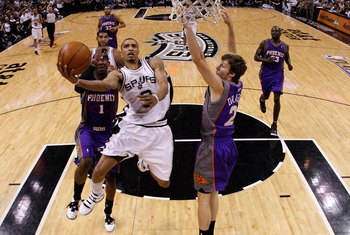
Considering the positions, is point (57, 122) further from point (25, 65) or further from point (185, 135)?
point (25, 65)

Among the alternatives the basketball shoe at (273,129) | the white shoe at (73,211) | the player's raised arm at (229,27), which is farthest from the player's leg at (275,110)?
the white shoe at (73,211)

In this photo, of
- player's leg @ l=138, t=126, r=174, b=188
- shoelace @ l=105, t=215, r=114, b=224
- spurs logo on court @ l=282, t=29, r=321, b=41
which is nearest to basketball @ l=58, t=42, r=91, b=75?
player's leg @ l=138, t=126, r=174, b=188

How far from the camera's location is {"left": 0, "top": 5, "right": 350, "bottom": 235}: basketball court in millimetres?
4285

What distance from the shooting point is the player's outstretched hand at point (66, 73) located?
2996mm

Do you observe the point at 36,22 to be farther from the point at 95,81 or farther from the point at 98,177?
the point at 95,81

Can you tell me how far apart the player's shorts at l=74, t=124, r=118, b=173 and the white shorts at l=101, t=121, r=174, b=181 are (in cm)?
33

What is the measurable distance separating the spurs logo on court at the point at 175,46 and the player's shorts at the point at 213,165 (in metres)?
8.22

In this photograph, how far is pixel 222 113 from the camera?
3.27 metres

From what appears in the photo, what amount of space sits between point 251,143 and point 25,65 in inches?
311

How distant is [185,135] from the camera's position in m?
6.34

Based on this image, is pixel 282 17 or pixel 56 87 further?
pixel 282 17

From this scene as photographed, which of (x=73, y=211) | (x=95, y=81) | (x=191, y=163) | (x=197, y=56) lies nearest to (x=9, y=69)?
(x=191, y=163)

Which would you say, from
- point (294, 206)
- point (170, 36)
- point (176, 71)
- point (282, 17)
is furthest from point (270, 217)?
point (282, 17)

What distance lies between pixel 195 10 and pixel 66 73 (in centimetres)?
122
